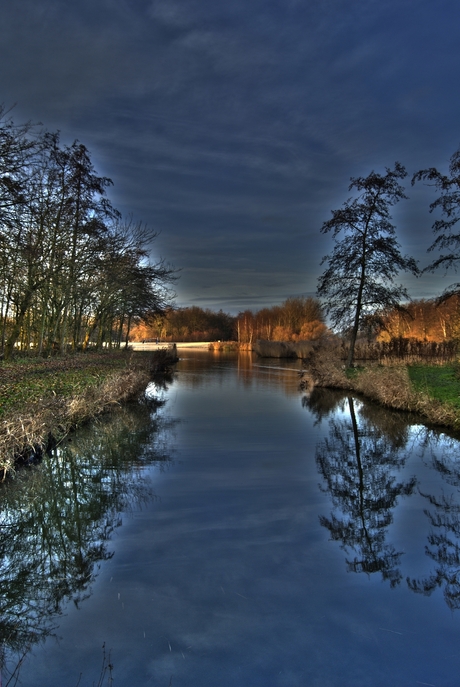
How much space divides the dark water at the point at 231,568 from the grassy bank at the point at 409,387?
2.14 metres

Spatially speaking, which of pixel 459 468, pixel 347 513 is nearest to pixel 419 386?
pixel 459 468

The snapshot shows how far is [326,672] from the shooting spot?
3373mm

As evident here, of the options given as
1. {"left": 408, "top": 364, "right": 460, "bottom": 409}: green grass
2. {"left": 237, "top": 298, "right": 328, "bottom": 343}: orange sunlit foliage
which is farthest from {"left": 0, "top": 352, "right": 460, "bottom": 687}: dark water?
{"left": 237, "top": 298, "right": 328, "bottom": 343}: orange sunlit foliage

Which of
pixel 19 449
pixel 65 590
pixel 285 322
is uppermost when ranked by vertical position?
pixel 285 322

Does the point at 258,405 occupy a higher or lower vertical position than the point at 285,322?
lower

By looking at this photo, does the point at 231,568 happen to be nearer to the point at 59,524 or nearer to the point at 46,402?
the point at 59,524

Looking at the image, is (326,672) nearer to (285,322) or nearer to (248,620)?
(248,620)

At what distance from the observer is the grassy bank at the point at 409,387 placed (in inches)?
471

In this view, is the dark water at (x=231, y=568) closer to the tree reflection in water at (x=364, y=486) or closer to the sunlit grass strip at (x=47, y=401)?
the tree reflection in water at (x=364, y=486)

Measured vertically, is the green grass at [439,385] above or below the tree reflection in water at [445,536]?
above

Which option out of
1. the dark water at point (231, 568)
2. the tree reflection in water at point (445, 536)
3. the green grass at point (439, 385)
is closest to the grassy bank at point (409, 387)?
the green grass at point (439, 385)

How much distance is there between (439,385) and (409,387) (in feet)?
4.62

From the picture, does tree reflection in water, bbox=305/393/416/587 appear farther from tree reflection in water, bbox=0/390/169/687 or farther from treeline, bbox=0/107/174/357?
treeline, bbox=0/107/174/357

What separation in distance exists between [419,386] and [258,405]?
528 centimetres
